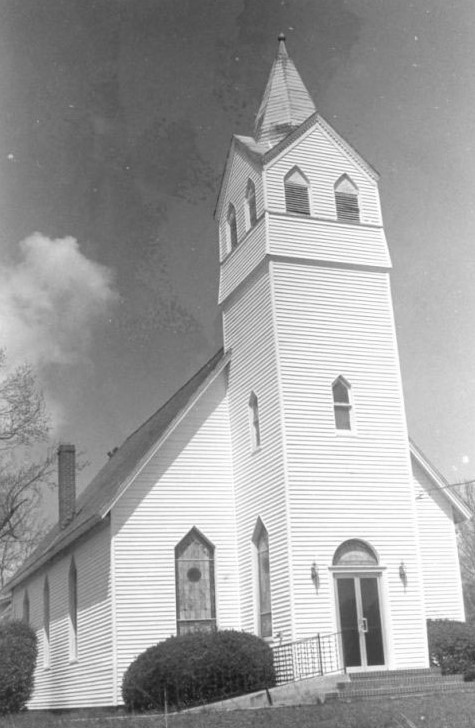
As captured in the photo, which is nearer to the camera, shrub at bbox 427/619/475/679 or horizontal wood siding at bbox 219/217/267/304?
shrub at bbox 427/619/475/679

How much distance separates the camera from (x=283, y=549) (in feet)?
80.9

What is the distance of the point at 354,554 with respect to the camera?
25.0 metres

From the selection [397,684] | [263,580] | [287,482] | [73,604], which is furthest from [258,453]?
[73,604]

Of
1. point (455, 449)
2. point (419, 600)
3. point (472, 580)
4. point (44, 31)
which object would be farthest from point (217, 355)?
point (472, 580)

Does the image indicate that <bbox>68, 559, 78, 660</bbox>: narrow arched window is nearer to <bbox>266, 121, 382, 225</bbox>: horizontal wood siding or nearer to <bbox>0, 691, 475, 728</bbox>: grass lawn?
<bbox>0, 691, 475, 728</bbox>: grass lawn

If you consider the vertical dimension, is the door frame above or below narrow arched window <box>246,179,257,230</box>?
below

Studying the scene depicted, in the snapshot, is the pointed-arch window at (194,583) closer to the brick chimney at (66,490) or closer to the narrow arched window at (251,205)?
the brick chimney at (66,490)

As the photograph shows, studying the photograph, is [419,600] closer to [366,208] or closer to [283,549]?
[283,549]

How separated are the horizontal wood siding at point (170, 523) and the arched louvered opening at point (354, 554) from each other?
3511 millimetres

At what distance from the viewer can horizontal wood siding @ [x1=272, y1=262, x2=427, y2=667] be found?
24.6 meters

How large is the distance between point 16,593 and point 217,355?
16241 mm

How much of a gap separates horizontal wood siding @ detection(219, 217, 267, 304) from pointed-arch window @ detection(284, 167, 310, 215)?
3.56ft

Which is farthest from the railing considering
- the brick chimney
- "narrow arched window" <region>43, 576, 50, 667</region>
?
the brick chimney

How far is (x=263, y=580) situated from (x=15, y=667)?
22.9 feet
